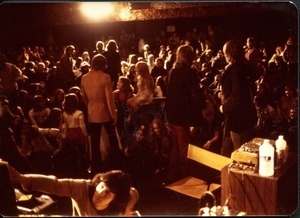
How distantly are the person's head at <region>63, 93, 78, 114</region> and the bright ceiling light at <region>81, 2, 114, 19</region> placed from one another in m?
0.47

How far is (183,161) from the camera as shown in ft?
10.9

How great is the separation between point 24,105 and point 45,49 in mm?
356

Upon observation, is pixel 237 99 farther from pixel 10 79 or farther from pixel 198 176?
pixel 10 79

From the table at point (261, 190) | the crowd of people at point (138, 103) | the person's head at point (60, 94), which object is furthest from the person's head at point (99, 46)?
the table at point (261, 190)

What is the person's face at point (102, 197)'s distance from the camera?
304 centimetres

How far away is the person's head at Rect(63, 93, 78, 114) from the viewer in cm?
320

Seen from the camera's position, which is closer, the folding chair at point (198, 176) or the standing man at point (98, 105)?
the standing man at point (98, 105)

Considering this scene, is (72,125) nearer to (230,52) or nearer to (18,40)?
(18,40)

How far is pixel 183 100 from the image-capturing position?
10.6ft

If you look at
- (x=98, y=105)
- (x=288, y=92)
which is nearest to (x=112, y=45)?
(x=98, y=105)

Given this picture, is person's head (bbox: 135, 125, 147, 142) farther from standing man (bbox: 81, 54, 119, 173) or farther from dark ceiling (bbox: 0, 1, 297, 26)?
dark ceiling (bbox: 0, 1, 297, 26)

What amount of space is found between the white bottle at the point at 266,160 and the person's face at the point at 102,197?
85cm

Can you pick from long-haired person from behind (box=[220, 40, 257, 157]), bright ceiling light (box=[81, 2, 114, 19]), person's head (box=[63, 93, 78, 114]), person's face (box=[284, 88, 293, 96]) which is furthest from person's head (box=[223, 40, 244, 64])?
person's head (box=[63, 93, 78, 114])

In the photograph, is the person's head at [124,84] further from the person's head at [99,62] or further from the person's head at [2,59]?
the person's head at [2,59]
